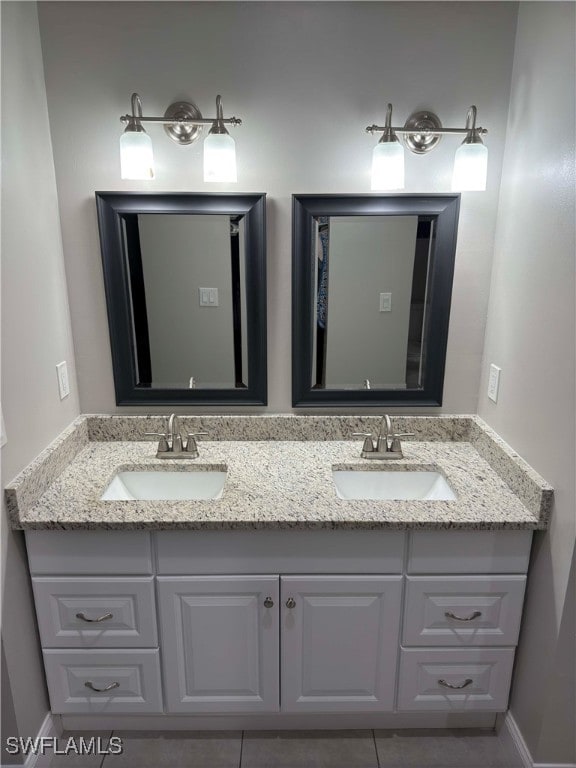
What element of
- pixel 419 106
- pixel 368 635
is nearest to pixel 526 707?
pixel 368 635

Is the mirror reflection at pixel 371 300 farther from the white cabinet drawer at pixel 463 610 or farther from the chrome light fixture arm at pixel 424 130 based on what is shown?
the white cabinet drawer at pixel 463 610

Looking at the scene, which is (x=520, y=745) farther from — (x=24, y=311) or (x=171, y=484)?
(x=24, y=311)

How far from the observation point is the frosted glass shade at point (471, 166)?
56.1 inches

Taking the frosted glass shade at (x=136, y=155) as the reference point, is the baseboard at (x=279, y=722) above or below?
below

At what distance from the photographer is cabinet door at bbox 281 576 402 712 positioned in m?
1.38

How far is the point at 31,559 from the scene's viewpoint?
4.40ft

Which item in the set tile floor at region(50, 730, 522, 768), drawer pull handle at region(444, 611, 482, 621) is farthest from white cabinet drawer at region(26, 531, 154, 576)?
drawer pull handle at region(444, 611, 482, 621)

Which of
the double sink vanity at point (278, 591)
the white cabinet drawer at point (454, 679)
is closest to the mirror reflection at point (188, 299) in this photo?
the double sink vanity at point (278, 591)

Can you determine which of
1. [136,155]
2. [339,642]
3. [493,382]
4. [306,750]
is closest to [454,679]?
[339,642]

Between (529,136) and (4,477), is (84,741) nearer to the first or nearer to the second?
(4,477)

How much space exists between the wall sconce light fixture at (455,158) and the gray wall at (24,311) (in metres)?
1.01

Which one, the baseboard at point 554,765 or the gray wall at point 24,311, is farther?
the baseboard at point 554,765

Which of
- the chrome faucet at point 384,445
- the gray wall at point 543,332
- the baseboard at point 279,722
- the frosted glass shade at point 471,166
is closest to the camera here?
the gray wall at point 543,332

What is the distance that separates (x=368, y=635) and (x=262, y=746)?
0.53 metres
